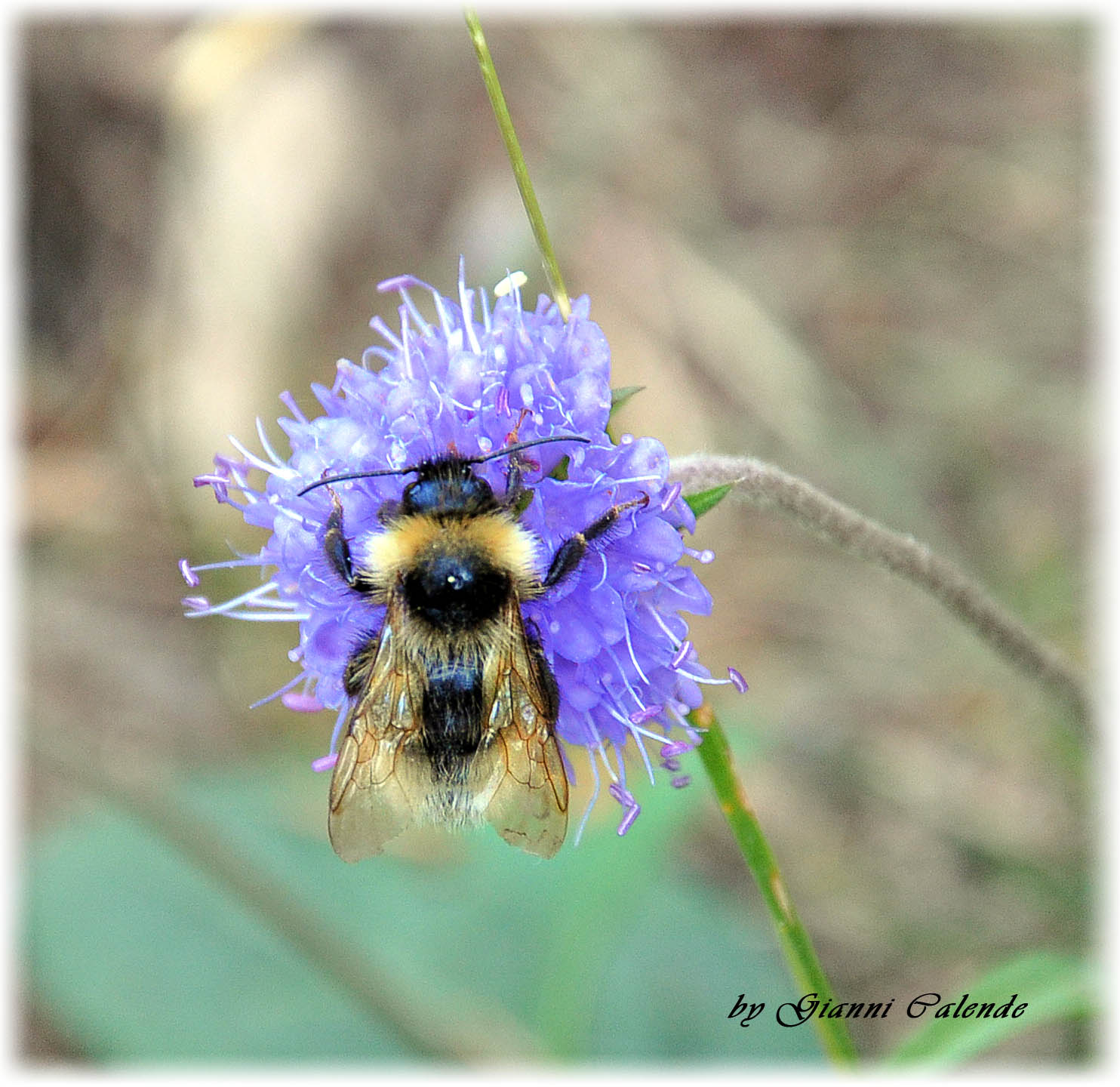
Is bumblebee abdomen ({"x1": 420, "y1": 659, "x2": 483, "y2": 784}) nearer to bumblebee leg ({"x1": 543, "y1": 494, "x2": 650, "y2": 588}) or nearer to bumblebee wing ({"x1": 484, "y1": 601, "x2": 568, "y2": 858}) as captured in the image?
bumblebee wing ({"x1": 484, "y1": 601, "x2": 568, "y2": 858})

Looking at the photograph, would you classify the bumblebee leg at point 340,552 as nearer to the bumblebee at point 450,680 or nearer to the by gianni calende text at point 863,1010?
the bumblebee at point 450,680

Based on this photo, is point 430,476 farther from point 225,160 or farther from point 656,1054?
point 225,160

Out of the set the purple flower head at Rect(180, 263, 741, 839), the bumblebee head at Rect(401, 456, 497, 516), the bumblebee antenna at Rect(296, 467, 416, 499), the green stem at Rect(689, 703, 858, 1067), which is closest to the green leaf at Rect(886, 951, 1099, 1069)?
the green stem at Rect(689, 703, 858, 1067)

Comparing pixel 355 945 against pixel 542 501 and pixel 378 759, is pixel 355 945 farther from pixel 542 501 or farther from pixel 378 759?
pixel 542 501

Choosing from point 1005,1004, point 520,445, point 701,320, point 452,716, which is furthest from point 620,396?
point 701,320

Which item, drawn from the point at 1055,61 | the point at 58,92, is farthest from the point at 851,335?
the point at 58,92

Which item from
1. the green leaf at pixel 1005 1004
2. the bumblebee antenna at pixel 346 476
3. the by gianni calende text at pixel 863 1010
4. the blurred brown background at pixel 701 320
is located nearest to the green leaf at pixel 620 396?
the bumblebee antenna at pixel 346 476
